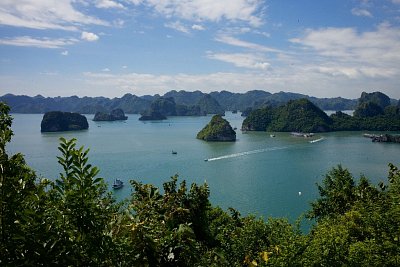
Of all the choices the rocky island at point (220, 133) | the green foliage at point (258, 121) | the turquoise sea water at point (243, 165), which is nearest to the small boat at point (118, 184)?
the turquoise sea water at point (243, 165)

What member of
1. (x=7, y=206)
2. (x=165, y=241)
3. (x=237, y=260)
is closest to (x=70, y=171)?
(x=7, y=206)

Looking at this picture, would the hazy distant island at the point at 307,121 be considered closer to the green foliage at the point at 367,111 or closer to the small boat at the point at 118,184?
the green foliage at the point at 367,111

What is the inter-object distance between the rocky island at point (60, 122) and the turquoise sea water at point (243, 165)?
34.5 m

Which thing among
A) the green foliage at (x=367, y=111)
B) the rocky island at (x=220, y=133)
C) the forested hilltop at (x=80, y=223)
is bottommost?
the rocky island at (x=220, y=133)

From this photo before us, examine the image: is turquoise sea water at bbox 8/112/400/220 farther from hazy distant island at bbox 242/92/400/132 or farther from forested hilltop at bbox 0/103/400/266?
hazy distant island at bbox 242/92/400/132

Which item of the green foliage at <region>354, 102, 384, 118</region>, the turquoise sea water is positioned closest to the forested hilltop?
the turquoise sea water

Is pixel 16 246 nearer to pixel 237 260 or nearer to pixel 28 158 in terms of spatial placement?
pixel 237 260

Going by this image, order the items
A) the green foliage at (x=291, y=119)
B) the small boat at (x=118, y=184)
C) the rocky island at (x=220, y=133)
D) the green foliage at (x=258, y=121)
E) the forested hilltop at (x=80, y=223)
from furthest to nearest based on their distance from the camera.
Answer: the green foliage at (x=258, y=121) → the green foliage at (x=291, y=119) → the rocky island at (x=220, y=133) → the small boat at (x=118, y=184) → the forested hilltop at (x=80, y=223)

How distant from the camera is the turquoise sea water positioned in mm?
40869

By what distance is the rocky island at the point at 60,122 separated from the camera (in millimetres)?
127331

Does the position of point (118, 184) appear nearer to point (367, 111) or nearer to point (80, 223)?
point (80, 223)

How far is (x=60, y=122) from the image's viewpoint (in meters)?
130

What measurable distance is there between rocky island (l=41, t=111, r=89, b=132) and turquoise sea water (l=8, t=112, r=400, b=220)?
3445cm

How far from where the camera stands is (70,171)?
3.51 m
